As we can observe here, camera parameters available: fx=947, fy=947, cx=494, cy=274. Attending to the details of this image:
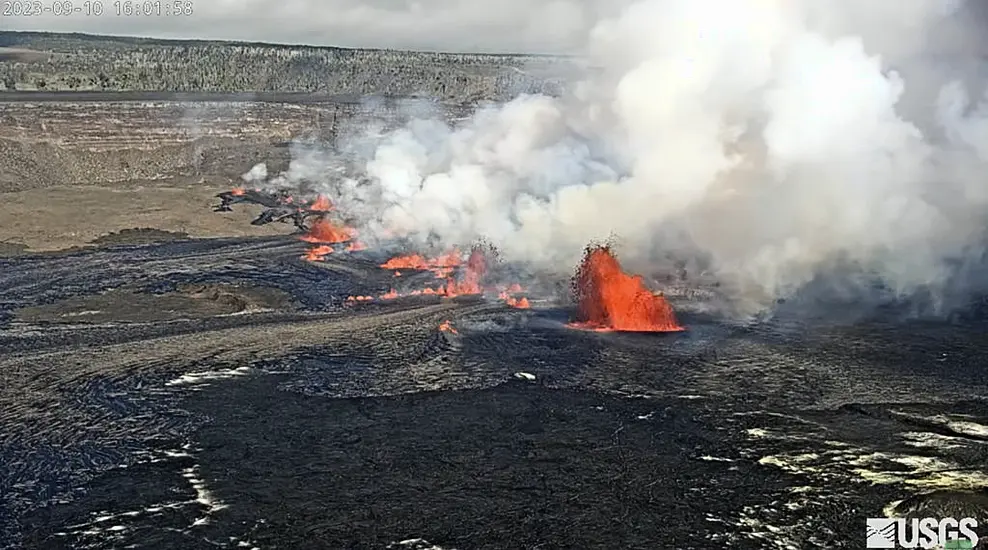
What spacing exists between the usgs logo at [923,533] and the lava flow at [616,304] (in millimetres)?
12083

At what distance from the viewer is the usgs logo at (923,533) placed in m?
13.0

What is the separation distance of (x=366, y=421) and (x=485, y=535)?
5229mm

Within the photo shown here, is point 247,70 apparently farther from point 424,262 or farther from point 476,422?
point 476,422

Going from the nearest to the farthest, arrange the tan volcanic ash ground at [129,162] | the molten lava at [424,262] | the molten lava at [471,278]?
the molten lava at [471,278], the molten lava at [424,262], the tan volcanic ash ground at [129,162]

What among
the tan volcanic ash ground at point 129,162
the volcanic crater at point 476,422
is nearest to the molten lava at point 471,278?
the volcanic crater at point 476,422

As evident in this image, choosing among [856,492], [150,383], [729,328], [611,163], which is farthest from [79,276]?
[856,492]

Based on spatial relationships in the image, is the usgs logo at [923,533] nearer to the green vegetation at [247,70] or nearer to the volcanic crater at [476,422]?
the volcanic crater at [476,422]

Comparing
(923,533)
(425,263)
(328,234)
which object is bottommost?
(923,533)

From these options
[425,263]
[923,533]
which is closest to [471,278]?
[425,263]

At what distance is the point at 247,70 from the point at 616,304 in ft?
359

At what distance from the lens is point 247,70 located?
413 ft

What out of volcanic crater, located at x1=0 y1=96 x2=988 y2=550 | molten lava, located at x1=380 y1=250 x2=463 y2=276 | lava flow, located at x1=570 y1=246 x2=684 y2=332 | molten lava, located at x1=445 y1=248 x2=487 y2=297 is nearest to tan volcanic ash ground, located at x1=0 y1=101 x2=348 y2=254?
molten lava, located at x1=380 y1=250 x2=463 y2=276

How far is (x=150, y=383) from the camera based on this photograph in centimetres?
2017

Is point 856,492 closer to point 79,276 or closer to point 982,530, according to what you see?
point 982,530
